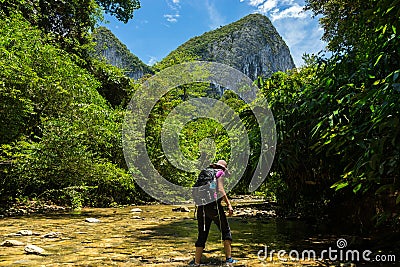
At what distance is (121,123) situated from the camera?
15.9 m

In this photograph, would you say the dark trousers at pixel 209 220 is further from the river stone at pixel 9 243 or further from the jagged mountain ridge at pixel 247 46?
the jagged mountain ridge at pixel 247 46

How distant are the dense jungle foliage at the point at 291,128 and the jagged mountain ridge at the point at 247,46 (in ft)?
305

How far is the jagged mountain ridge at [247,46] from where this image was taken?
110688 mm

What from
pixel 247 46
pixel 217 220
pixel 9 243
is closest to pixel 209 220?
pixel 217 220

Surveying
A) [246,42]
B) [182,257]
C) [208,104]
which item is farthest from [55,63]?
[246,42]

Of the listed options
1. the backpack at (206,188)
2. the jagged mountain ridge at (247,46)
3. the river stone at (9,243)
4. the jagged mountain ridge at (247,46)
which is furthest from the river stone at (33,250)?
the jagged mountain ridge at (247,46)

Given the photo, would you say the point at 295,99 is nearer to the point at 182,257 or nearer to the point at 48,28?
the point at 182,257

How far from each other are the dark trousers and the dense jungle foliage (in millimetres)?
1613

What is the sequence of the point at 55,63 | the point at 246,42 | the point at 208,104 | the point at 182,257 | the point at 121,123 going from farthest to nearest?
the point at 246,42
the point at 208,104
the point at 121,123
the point at 55,63
the point at 182,257

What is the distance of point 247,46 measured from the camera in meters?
120

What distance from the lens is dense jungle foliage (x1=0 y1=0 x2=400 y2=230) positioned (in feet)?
13.4

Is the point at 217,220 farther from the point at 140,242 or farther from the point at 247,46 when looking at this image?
the point at 247,46

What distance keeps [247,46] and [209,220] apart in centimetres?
12027

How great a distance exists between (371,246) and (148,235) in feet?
13.9
